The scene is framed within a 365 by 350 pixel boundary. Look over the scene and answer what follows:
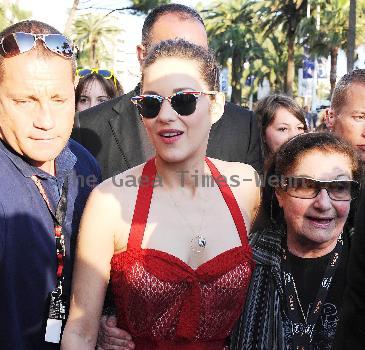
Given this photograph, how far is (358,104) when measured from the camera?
3693 millimetres

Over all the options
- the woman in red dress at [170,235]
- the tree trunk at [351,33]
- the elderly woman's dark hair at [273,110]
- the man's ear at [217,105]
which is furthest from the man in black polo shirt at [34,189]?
the tree trunk at [351,33]

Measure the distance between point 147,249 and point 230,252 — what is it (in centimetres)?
37

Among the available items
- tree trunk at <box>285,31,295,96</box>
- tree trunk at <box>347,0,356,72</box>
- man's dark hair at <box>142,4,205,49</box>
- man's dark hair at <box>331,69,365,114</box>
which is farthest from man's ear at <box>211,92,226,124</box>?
tree trunk at <box>285,31,295,96</box>

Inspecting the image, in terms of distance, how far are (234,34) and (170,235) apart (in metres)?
35.3

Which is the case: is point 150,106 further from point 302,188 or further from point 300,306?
point 300,306

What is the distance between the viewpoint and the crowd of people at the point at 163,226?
7.29ft

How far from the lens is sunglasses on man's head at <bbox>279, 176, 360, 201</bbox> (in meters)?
2.56

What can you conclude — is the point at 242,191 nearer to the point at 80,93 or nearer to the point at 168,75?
the point at 168,75

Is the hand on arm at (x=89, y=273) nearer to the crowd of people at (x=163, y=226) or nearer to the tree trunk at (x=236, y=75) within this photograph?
the crowd of people at (x=163, y=226)

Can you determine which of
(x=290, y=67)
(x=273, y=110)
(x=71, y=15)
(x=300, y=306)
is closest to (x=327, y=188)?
(x=300, y=306)

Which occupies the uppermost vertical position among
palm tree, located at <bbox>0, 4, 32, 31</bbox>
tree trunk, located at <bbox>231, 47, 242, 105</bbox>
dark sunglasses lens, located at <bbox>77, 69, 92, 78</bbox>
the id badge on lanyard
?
tree trunk, located at <bbox>231, 47, 242, 105</bbox>

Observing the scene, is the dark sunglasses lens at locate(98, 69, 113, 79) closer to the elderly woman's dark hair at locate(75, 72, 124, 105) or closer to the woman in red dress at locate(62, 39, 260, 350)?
the elderly woman's dark hair at locate(75, 72, 124, 105)

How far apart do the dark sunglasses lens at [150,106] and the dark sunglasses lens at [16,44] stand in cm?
51

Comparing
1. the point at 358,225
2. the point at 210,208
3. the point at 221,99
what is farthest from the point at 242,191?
the point at 358,225
